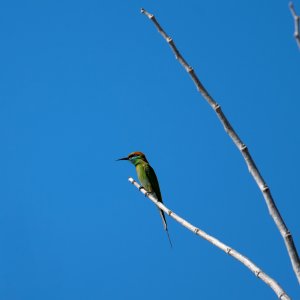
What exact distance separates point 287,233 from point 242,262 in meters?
0.30

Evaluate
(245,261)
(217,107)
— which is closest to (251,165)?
(217,107)

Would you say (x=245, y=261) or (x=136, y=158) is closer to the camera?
(x=245, y=261)

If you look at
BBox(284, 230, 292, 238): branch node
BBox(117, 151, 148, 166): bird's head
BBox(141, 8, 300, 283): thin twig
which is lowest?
BBox(284, 230, 292, 238): branch node

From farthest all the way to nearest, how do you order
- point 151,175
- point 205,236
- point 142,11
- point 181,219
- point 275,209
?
A: point 151,175
point 181,219
point 205,236
point 142,11
point 275,209

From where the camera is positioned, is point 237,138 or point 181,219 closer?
point 237,138

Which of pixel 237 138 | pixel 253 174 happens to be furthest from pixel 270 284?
pixel 237 138

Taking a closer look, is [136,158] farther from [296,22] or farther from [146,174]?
[296,22]

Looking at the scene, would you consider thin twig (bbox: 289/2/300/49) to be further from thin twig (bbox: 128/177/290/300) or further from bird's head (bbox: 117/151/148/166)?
bird's head (bbox: 117/151/148/166)

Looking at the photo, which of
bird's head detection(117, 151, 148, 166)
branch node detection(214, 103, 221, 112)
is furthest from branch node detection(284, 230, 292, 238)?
bird's head detection(117, 151, 148, 166)

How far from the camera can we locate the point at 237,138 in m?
1.30

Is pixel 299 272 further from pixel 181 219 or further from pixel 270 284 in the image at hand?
pixel 181 219

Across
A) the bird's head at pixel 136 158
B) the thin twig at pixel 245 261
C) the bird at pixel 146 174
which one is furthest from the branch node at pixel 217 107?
the bird's head at pixel 136 158

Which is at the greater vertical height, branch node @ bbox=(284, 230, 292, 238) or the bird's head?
the bird's head

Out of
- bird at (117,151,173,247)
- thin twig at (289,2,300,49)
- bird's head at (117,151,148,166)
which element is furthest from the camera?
bird's head at (117,151,148,166)
